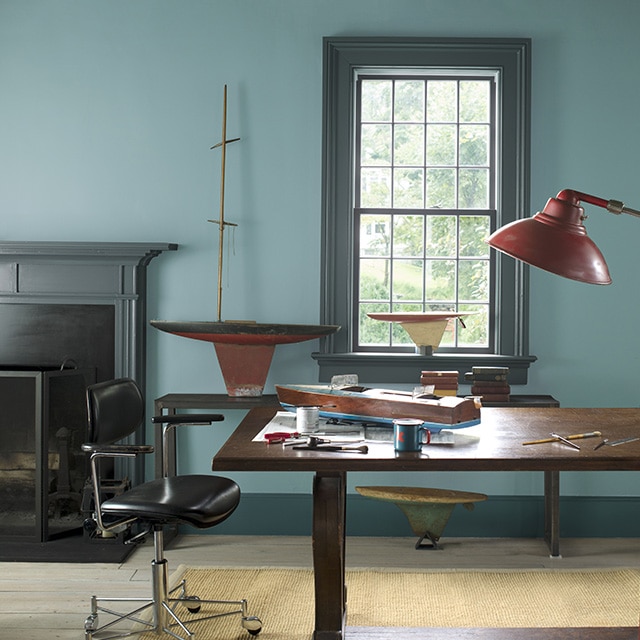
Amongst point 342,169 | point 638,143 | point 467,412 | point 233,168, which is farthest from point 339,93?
point 467,412

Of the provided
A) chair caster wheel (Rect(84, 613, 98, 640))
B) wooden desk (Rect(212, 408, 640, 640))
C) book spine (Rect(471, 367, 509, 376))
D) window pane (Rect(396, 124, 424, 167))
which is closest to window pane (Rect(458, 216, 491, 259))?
window pane (Rect(396, 124, 424, 167))

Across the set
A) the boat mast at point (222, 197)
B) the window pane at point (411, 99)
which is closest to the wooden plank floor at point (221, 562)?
the boat mast at point (222, 197)

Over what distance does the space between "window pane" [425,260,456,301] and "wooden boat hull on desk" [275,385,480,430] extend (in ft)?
5.95

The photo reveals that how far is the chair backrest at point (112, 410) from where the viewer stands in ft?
10.8

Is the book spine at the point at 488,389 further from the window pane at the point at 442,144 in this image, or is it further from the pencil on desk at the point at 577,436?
the pencil on desk at the point at 577,436

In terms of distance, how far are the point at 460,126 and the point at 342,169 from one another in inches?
30.3

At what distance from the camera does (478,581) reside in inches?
156

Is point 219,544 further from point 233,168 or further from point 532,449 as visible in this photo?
point 532,449

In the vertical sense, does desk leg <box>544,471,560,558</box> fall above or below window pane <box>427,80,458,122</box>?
below

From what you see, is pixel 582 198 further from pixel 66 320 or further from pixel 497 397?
pixel 66 320

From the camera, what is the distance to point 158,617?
10.7 feet

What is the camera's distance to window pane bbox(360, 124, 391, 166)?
492 cm

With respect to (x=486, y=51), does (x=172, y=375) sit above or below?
below

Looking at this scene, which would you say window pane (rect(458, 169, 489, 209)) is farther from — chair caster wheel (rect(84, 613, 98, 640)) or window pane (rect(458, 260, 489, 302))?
chair caster wheel (rect(84, 613, 98, 640))
